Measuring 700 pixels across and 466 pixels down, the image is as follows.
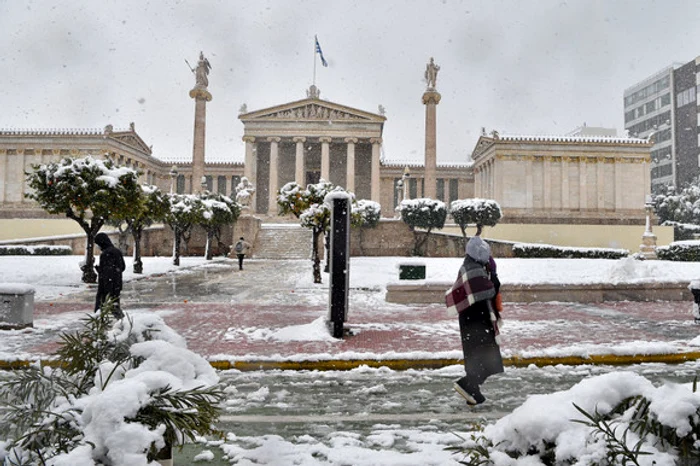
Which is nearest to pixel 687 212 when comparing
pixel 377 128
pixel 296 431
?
pixel 377 128

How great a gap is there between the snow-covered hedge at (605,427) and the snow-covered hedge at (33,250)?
2955cm

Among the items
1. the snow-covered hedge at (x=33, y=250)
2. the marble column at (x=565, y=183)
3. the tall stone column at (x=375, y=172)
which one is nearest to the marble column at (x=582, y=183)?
the marble column at (x=565, y=183)

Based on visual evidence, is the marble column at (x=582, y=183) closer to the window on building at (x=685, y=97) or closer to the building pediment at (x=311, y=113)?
the building pediment at (x=311, y=113)

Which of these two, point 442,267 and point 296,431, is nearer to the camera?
point 296,431

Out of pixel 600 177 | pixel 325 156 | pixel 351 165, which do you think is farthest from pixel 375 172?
pixel 600 177

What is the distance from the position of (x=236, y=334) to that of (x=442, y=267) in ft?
45.5

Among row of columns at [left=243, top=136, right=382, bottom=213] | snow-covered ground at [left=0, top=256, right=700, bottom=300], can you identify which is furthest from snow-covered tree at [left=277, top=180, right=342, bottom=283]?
row of columns at [left=243, top=136, right=382, bottom=213]

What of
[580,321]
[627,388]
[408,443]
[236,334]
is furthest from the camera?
[580,321]

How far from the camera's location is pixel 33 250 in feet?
88.3

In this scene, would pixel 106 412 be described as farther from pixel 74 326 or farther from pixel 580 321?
pixel 580 321

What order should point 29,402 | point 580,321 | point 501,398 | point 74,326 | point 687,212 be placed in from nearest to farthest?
1. point 29,402
2. point 501,398
3. point 74,326
4. point 580,321
5. point 687,212

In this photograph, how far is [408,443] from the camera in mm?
3801

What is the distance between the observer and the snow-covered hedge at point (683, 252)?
2502 centimetres

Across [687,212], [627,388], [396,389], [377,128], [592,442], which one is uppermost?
[377,128]
